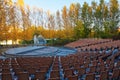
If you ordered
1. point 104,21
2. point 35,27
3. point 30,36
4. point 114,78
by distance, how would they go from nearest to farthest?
1. point 114,78
2. point 30,36
3. point 104,21
4. point 35,27

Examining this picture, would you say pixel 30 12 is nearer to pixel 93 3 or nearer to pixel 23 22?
pixel 23 22

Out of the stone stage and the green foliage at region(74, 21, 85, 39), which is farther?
the green foliage at region(74, 21, 85, 39)

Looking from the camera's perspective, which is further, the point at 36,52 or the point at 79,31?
the point at 79,31

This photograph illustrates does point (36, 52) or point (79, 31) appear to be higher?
point (79, 31)

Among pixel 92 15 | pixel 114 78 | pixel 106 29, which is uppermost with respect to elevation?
pixel 92 15

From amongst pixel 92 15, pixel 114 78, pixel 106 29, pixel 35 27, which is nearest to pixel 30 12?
pixel 35 27

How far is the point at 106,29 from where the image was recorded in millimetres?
51031

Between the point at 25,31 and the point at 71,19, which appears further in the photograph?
the point at 71,19

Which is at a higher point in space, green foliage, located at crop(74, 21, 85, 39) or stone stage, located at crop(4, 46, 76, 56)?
green foliage, located at crop(74, 21, 85, 39)

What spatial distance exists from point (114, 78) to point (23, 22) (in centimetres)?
4381

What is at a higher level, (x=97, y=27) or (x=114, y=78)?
(x=97, y=27)

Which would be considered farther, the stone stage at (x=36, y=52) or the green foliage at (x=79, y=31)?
the green foliage at (x=79, y=31)

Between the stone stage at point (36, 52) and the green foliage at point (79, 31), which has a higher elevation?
the green foliage at point (79, 31)

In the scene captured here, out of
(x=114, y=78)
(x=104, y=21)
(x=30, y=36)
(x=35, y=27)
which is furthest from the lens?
(x=35, y=27)
